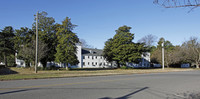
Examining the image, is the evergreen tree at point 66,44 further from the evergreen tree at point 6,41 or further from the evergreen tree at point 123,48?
the evergreen tree at point 6,41

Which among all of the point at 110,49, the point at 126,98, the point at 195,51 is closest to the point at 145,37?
the point at 195,51

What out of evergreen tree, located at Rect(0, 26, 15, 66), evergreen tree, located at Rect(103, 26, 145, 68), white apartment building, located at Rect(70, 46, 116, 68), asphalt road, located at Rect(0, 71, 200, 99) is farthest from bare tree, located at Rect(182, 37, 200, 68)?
evergreen tree, located at Rect(0, 26, 15, 66)

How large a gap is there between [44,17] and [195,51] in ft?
154

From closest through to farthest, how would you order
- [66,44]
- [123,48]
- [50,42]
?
[66,44] < [50,42] < [123,48]

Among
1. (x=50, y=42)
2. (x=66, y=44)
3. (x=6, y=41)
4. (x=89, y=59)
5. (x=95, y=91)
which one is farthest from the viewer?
(x=89, y=59)

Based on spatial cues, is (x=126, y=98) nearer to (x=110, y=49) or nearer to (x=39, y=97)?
(x=39, y=97)

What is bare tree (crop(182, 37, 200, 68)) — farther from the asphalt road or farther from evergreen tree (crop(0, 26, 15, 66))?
evergreen tree (crop(0, 26, 15, 66))

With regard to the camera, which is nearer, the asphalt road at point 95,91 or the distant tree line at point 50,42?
the asphalt road at point 95,91

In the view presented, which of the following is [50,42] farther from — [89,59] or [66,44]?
[89,59]

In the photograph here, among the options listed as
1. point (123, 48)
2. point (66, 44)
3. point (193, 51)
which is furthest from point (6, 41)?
point (193, 51)

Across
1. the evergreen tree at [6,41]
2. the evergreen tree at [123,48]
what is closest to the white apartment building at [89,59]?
the evergreen tree at [123,48]

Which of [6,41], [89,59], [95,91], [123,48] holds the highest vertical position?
[6,41]

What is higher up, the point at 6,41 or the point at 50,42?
the point at 6,41

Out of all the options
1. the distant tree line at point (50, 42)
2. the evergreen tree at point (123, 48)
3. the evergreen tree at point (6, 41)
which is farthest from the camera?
the evergreen tree at point (6, 41)
